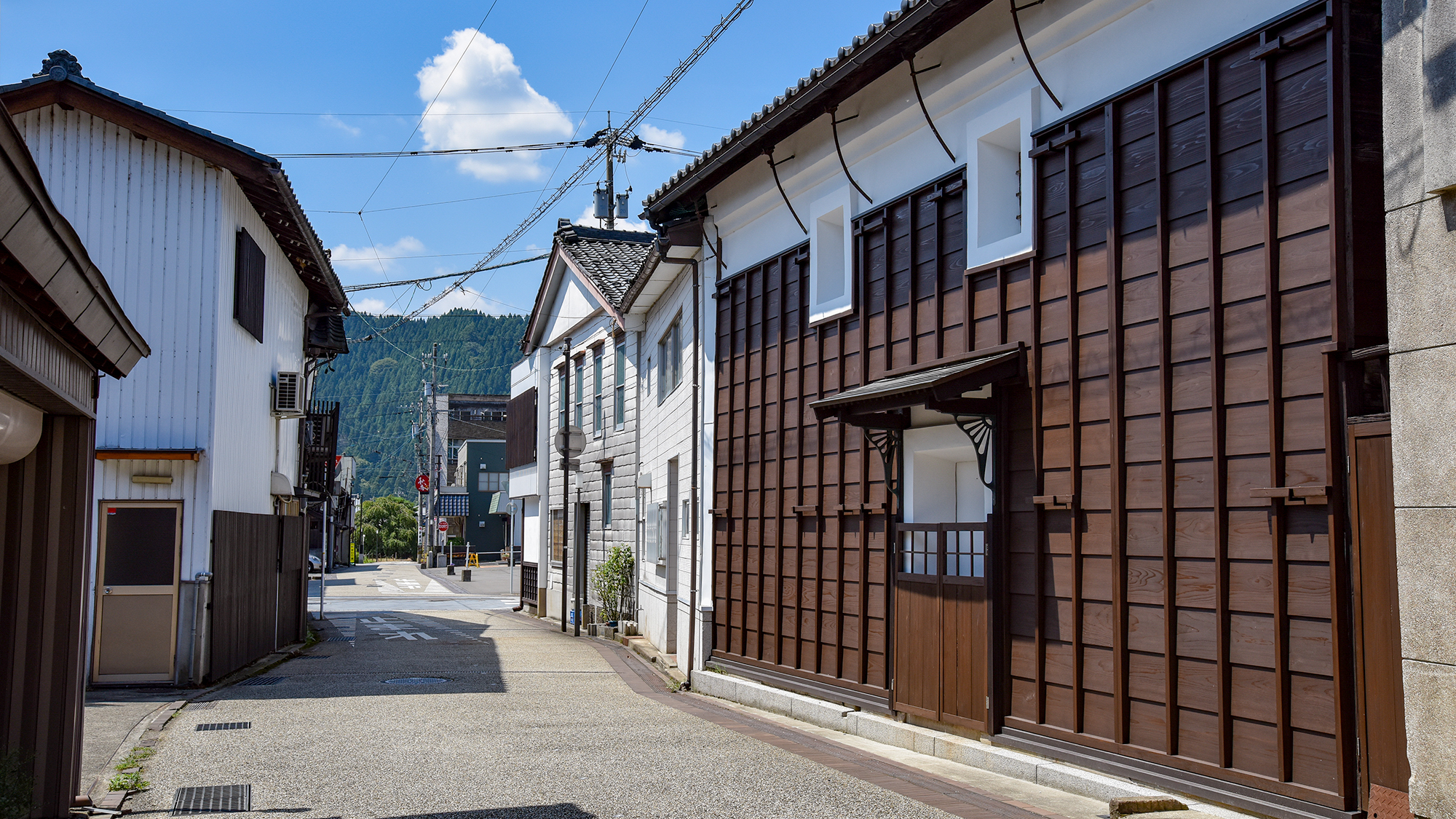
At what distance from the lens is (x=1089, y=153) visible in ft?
27.1

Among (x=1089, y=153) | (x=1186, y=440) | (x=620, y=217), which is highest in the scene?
(x=620, y=217)

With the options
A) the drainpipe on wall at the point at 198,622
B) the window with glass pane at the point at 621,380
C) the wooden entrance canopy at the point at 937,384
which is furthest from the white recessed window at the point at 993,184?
the window with glass pane at the point at 621,380

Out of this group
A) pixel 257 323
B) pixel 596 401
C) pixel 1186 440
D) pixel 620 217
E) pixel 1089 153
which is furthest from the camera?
pixel 620 217

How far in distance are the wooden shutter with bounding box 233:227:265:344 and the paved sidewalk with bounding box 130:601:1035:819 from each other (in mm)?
4982

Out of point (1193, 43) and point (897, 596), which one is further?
point (897, 596)

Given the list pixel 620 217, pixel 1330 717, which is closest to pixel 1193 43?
pixel 1330 717

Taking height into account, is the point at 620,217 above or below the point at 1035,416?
above

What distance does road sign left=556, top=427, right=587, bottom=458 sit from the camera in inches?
894

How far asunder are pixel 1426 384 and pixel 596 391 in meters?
20.5

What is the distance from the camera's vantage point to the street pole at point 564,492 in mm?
25688

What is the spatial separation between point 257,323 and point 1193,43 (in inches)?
537

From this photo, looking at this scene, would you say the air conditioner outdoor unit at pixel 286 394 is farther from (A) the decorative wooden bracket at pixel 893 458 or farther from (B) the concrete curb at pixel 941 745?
(A) the decorative wooden bracket at pixel 893 458

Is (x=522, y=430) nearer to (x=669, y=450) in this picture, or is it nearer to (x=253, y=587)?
(x=669, y=450)

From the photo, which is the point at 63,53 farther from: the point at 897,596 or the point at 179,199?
the point at 897,596
